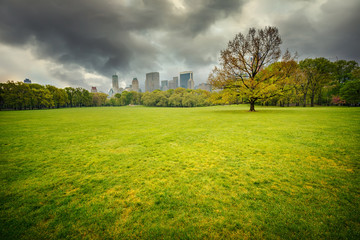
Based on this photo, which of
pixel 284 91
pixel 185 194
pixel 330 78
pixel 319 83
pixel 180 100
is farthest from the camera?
pixel 180 100

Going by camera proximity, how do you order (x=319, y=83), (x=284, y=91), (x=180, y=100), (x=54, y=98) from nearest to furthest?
1. (x=284, y=91)
2. (x=319, y=83)
3. (x=180, y=100)
4. (x=54, y=98)

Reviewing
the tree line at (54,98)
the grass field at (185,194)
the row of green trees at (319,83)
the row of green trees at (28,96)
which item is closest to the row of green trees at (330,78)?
the row of green trees at (319,83)

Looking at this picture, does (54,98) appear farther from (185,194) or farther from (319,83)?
(319,83)

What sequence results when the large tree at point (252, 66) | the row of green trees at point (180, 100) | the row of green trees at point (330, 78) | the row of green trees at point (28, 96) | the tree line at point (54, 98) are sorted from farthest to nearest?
the row of green trees at point (180, 100)
the tree line at point (54, 98)
the row of green trees at point (28, 96)
the row of green trees at point (330, 78)
the large tree at point (252, 66)

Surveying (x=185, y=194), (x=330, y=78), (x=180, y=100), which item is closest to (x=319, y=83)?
(x=330, y=78)

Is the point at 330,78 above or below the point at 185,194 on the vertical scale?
above

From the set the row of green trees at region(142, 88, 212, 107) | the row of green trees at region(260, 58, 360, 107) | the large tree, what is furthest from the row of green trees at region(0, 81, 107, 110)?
the row of green trees at region(260, 58, 360, 107)

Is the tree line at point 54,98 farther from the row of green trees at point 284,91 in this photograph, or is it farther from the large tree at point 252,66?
the large tree at point 252,66

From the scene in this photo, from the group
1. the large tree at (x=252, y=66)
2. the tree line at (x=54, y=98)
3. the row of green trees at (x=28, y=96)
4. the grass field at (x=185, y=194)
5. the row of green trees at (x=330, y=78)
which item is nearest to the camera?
the grass field at (x=185, y=194)

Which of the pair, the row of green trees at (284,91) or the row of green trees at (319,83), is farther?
the row of green trees at (319,83)

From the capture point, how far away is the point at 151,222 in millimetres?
2709

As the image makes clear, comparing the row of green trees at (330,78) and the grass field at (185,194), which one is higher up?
the row of green trees at (330,78)

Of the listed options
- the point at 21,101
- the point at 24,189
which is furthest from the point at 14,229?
the point at 21,101

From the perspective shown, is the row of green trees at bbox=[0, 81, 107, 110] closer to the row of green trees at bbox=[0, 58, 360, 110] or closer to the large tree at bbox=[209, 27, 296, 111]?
the row of green trees at bbox=[0, 58, 360, 110]
